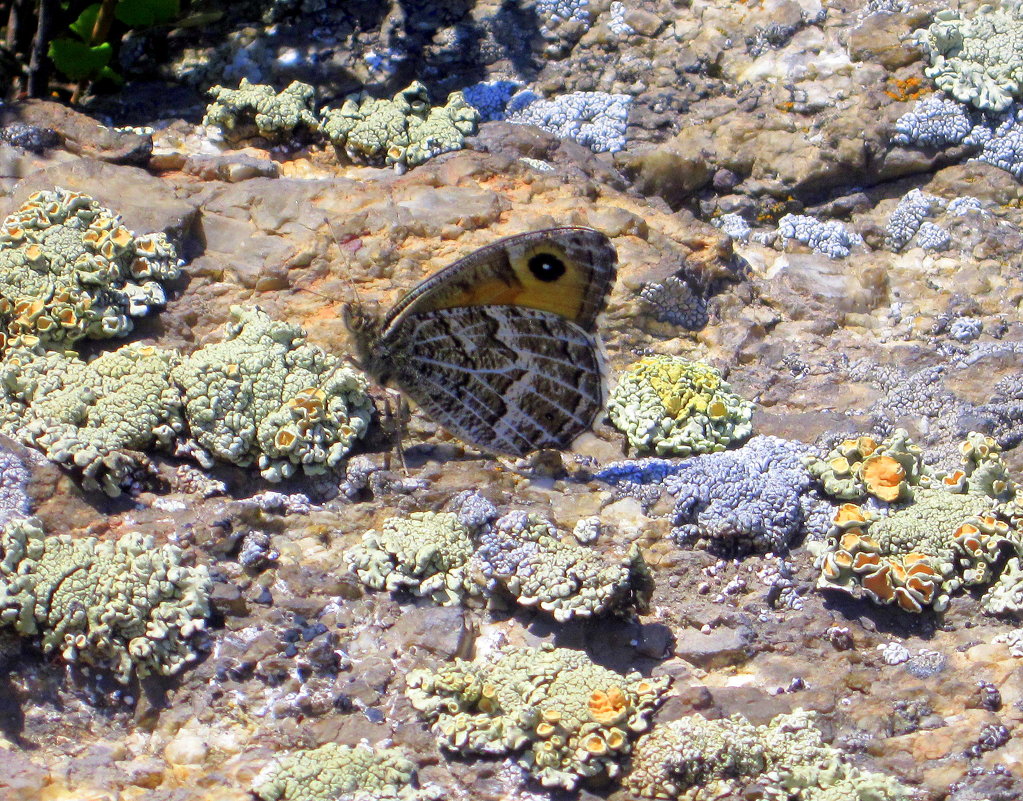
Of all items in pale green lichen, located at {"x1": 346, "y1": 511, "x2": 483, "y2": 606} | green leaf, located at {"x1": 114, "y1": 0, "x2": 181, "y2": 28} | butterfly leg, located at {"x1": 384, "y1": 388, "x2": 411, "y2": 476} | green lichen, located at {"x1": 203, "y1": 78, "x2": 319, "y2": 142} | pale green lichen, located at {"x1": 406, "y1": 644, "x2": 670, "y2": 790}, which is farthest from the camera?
green leaf, located at {"x1": 114, "y1": 0, "x2": 181, "y2": 28}

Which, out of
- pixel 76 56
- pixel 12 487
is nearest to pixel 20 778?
pixel 12 487

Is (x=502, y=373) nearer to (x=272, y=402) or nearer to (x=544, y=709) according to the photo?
(x=272, y=402)

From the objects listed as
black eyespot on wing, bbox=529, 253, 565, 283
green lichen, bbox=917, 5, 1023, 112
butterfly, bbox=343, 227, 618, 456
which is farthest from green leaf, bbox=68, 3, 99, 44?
green lichen, bbox=917, 5, 1023, 112

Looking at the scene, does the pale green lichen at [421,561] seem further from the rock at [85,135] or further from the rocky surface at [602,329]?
the rock at [85,135]

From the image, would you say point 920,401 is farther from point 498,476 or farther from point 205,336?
point 205,336

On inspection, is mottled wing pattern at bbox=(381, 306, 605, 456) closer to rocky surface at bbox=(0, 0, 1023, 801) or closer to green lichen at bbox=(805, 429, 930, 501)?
rocky surface at bbox=(0, 0, 1023, 801)
